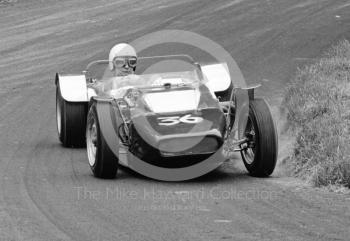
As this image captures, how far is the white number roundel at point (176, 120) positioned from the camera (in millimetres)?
10297

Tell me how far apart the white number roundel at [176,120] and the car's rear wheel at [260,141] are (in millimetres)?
608

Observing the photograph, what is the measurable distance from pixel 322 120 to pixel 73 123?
3.38m

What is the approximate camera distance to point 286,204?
899cm

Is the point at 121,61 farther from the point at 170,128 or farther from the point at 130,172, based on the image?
the point at 170,128

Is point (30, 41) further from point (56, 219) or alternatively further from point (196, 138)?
point (56, 219)

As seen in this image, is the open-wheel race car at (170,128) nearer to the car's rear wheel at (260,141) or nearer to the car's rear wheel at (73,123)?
the car's rear wheel at (260,141)

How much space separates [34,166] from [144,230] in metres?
3.53

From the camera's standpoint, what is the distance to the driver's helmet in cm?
1259

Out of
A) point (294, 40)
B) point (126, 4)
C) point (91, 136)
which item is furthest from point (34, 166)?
point (126, 4)

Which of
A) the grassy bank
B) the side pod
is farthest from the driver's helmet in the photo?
the grassy bank

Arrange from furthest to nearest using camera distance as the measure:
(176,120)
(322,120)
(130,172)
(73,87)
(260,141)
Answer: (73,87) → (322,120) → (130,172) → (176,120) → (260,141)

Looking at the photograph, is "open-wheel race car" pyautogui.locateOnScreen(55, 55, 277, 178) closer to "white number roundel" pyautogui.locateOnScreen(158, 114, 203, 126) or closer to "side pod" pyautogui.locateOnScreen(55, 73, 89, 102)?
"white number roundel" pyautogui.locateOnScreen(158, 114, 203, 126)

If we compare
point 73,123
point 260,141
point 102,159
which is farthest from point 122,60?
point 260,141

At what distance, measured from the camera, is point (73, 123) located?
12.8 metres
